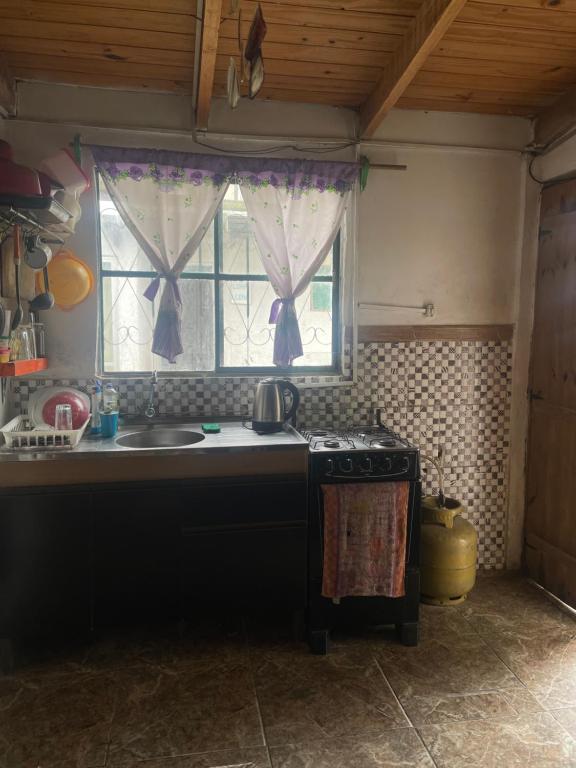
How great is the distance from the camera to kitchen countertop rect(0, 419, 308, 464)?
2.38 metres

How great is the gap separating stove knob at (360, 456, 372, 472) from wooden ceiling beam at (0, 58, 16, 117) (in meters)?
2.30

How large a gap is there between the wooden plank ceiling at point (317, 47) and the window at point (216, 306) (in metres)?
0.60

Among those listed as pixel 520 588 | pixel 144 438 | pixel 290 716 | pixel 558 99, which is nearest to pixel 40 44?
pixel 144 438

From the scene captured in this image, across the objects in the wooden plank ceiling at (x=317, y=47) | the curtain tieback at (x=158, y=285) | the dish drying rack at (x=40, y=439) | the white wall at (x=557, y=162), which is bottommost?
the dish drying rack at (x=40, y=439)

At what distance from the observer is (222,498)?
2.53 m

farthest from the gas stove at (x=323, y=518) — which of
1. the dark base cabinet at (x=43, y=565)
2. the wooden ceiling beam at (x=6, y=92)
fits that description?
the wooden ceiling beam at (x=6, y=92)

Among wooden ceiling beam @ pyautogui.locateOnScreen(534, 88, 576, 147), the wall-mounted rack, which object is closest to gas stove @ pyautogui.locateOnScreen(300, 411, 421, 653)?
the wall-mounted rack

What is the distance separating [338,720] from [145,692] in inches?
29.6

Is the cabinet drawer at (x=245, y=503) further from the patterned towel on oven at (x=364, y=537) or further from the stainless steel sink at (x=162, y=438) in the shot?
the stainless steel sink at (x=162, y=438)

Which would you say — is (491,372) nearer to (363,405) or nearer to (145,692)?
(363,405)

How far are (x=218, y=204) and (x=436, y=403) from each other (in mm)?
1588

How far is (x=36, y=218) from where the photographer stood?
8.05ft

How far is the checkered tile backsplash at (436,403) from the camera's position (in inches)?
122

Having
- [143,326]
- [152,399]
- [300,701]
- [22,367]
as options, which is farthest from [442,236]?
[300,701]
